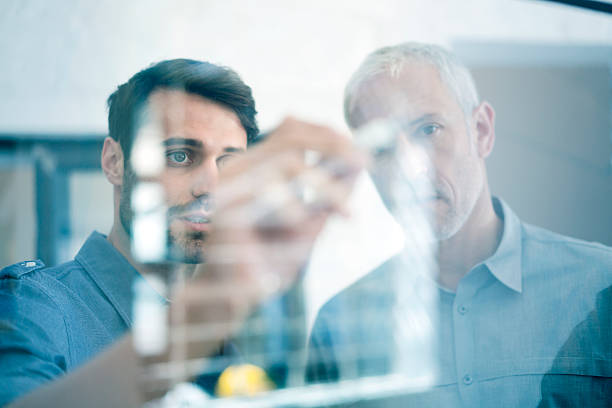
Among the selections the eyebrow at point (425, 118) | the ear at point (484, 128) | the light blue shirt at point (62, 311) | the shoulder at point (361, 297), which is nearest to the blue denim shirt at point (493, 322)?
the shoulder at point (361, 297)

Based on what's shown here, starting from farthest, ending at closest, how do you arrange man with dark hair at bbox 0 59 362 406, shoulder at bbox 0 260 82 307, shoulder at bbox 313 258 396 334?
shoulder at bbox 313 258 396 334
shoulder at bbox 0 260 82 307
man with dark hair at bbox 0 59 362 406

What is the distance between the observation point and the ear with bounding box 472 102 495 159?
80 cm

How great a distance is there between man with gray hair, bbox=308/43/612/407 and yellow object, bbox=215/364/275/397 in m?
0.09

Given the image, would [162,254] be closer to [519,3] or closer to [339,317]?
[339,317]

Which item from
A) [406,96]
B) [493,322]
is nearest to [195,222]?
[406,96]

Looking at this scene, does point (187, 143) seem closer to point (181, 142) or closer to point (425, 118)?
point (181, 142)

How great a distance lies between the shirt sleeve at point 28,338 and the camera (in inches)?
18.3

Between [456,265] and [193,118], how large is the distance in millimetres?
511

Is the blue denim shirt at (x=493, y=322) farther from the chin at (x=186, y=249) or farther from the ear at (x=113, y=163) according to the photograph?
the ear at (x=113, y=163)

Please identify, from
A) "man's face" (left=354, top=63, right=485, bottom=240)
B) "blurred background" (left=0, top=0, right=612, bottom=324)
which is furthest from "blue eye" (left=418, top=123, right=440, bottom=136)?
"blurred background" (left=0, top=0, right=612, bottom=324)

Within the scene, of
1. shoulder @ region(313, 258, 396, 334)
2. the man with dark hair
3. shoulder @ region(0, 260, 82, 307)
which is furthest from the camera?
shoulder @ region(313, 258, 396, 334)

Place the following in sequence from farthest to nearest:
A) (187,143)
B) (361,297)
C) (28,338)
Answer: (361,297) < (187,143) < (28,338)

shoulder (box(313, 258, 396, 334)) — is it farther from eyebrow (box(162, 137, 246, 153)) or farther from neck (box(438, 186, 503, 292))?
eyebrow (box(162, 137, 246, 153))

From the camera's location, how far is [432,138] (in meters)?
0.76
